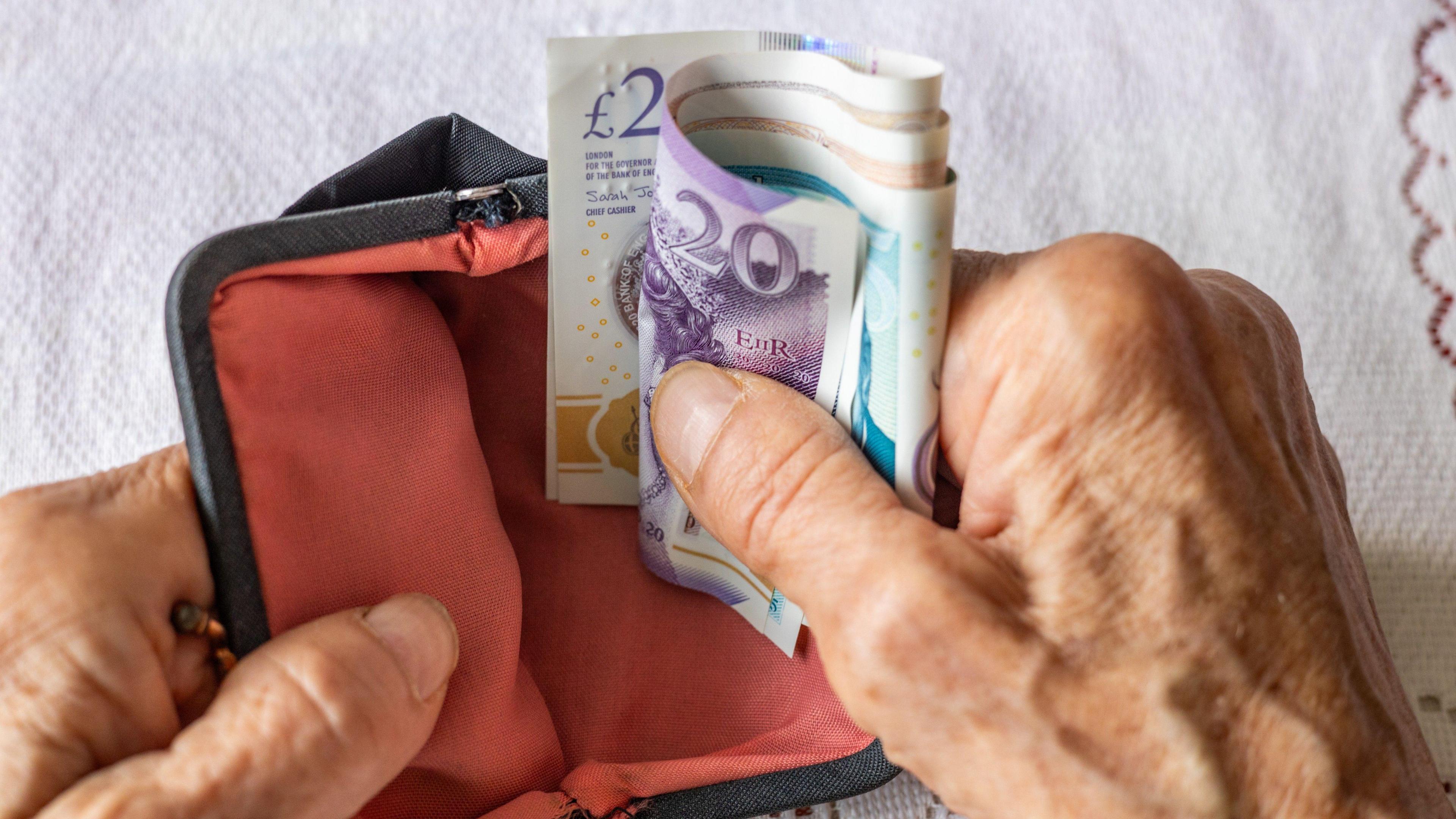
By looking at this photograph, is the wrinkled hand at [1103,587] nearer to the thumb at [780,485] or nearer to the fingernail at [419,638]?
the thumb at [780,485]

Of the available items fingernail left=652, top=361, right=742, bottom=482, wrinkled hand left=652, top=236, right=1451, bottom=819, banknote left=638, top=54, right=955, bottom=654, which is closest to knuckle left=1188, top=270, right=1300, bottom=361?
wrinkled hand left=652, top=236, right=1451, bottom=819

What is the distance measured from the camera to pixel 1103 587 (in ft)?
1.81

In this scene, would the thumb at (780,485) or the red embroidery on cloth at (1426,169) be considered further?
the red embroidery on cloth at (1426,169)

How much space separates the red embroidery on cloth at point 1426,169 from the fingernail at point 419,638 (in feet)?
3.35

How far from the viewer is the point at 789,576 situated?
616 mm

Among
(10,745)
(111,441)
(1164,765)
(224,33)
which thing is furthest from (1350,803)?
(224,33)

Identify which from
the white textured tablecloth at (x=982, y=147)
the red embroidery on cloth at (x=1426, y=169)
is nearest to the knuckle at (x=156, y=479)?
the white textured tablecloth at (x=982, y=147)

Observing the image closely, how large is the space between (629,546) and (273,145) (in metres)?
0.66

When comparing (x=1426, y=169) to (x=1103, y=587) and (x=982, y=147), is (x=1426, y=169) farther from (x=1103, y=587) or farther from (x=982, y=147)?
(x=1103, y=587)

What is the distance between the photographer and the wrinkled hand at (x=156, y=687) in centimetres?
53

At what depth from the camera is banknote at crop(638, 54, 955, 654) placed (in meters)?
0.57

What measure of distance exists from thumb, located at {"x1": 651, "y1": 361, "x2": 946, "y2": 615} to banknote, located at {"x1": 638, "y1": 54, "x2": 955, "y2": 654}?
24 mm

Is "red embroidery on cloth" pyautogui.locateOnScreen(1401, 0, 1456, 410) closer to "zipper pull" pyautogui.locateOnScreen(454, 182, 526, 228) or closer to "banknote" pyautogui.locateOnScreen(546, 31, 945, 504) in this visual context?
"banknote" pyautogui.locateOnScreen(546, 31, 945, 504)

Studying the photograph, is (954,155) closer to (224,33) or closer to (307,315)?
(307,315)
